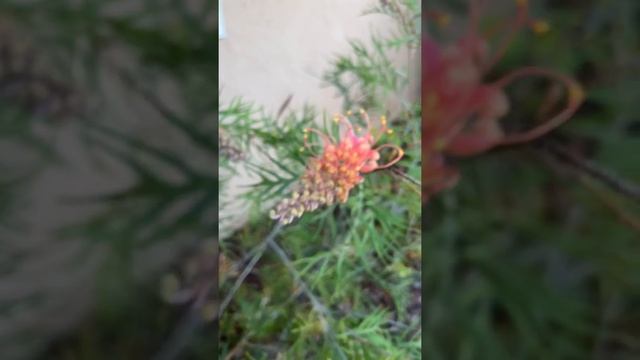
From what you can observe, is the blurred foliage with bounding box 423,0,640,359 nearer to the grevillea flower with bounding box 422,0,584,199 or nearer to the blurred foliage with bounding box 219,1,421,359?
the grevillea flower with bounding box 422,0,584,199

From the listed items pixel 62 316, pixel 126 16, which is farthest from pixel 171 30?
pixel 62 316

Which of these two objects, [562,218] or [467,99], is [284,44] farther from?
[562,218]

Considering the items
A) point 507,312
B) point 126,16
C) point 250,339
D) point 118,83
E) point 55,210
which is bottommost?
point 250,339

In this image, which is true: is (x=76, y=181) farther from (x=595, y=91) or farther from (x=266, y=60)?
(x=595, y=91)

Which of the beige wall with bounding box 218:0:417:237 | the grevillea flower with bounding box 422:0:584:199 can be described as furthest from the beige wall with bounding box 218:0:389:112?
the grevillea flower with bounding box 422:0:584:199

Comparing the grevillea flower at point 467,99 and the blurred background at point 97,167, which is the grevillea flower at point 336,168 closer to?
the grevillea flower at point 467,99
